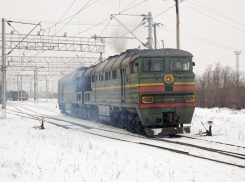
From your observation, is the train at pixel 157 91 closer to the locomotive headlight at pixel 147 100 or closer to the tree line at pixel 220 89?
the locomotive headlight at pixel 147 100

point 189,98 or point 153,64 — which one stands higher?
point 153,64

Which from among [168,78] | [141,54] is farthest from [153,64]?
[168,78]

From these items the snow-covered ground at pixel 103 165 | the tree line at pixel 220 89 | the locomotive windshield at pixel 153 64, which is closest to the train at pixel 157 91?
the locomotive windshield at pixel 153 64

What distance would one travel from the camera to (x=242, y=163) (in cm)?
761

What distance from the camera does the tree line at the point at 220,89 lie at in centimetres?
3565

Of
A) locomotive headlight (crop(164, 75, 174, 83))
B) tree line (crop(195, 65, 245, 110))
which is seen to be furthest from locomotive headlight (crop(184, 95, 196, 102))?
tree line (crop(195, 65, 245, 110))

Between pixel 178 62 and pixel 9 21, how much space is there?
50.8 ft

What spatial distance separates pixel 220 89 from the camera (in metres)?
40.1

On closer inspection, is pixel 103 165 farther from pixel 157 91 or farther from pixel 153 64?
pixel 153 64

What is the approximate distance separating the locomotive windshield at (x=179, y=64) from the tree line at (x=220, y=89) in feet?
81.3

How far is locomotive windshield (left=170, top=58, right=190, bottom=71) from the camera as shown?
1259cm

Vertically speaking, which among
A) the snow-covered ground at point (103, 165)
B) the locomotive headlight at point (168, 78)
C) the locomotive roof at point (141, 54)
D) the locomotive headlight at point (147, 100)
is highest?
the locomotive roof at point (141, 54)

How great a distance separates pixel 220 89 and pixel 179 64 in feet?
96.6

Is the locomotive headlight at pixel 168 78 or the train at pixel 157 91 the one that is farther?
the locomotive headlight at pixel 168 78
